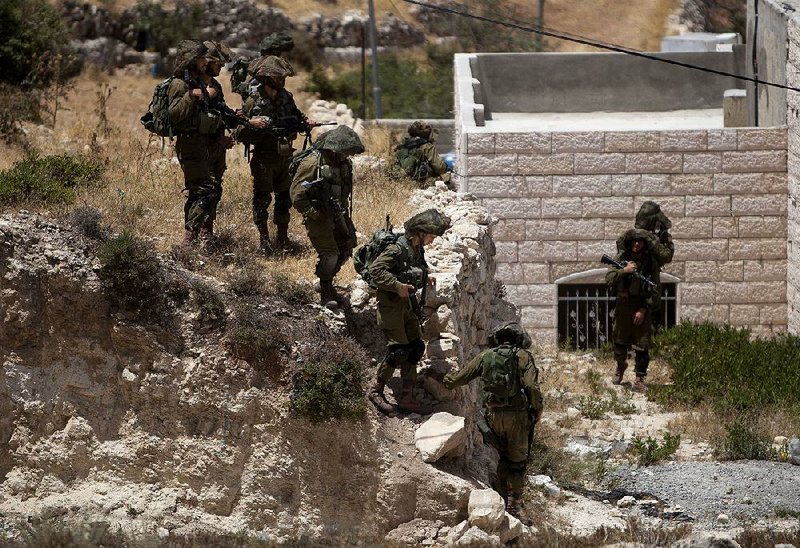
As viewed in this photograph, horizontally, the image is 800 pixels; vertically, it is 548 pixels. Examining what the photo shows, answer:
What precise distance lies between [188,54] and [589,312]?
26.6 feet

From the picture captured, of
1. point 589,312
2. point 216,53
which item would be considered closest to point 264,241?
point 216,53

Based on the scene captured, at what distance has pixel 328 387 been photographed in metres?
10.6

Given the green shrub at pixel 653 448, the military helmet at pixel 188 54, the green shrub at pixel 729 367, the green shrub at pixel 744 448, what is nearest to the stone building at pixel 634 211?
the green shrub at pixel 729 367

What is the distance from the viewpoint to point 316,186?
11.1 meters

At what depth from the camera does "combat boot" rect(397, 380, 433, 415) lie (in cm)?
1095

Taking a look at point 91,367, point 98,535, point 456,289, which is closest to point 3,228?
point 91,367

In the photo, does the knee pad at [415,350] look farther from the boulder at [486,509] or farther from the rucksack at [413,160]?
the rucksack at [413,160]

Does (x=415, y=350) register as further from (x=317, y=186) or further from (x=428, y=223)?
(x=317, y=186)

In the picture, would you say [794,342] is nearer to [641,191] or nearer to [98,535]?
[641,191]

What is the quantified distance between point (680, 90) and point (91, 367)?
13.7 meters

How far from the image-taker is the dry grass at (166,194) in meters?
12.4

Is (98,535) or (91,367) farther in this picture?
(91,367)

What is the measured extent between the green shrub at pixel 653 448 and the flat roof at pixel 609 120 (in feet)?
25.2

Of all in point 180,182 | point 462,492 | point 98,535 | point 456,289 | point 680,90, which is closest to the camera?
point 98,535
